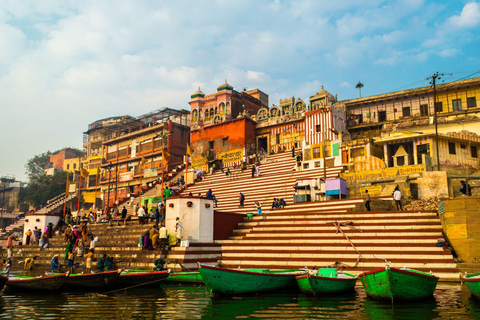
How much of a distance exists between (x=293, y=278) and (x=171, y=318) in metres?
4.76

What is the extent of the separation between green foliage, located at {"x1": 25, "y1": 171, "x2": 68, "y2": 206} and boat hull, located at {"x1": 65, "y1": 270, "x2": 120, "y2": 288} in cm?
5192

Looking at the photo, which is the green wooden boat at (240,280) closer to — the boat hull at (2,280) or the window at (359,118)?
the boat hull at (2,280)

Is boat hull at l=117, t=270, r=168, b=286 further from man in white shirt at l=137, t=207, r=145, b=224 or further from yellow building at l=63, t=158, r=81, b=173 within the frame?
yellow building at l=63, t=158, r=81, b=173

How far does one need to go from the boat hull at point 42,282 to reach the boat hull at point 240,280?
4796 mm

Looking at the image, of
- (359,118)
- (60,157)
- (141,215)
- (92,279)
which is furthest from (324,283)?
(60,157)

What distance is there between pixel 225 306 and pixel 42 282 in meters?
6.37

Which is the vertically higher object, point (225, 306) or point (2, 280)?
point (2, 280)

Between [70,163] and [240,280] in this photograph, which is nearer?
[240,280]

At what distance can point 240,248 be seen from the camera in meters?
17.1

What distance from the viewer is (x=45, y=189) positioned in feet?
196

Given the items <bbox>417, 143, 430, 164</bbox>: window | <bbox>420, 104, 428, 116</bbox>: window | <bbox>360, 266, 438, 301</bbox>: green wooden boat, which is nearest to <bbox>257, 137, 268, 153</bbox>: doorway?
<bbox>420, 104, 428, 116</bbox>: window

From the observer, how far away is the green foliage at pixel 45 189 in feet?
195

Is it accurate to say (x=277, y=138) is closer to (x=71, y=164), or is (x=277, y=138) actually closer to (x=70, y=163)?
(x=71, y=164)

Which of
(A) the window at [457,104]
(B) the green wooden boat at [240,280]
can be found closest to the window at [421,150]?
(A) the window at [457,104]
